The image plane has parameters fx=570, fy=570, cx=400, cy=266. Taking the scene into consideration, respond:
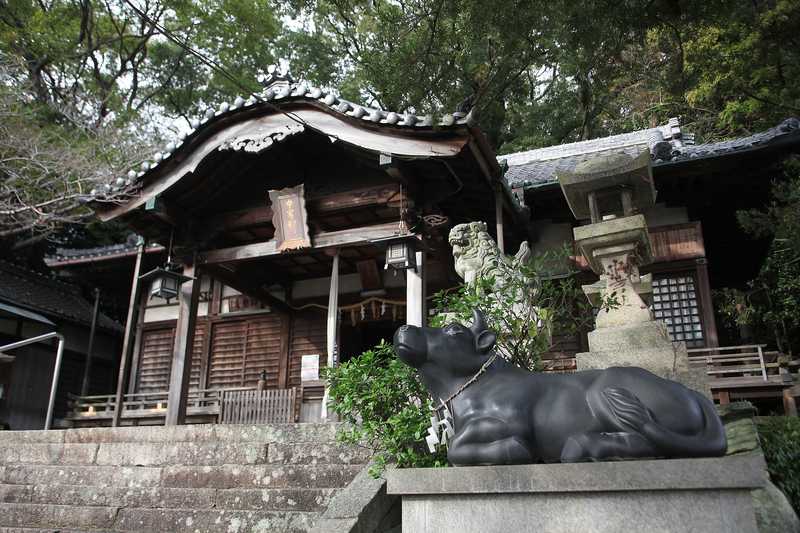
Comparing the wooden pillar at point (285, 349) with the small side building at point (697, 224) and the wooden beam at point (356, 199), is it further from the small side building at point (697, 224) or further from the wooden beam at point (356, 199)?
the small side building at point (697, 224)

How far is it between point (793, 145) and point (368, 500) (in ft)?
31.3

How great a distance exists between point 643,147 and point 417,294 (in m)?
6.67

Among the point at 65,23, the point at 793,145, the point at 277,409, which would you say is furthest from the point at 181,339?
the point at 65,23

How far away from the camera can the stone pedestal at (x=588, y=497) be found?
2.38 meters

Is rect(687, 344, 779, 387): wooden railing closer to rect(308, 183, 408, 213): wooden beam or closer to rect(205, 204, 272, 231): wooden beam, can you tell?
rect(308, 183, 408, 213): wooden beam

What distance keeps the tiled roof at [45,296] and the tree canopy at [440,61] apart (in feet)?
4.95

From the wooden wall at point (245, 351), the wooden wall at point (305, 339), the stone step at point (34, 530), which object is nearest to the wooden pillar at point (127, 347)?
the wooden wall at point (245, 351)

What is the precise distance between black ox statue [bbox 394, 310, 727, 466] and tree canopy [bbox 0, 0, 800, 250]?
356 centimetres

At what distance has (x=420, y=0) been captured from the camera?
8148 millimetres

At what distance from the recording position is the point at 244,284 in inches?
466

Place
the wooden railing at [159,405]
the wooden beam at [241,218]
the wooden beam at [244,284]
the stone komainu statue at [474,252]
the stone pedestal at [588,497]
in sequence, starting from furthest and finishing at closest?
the wooden railing at [159,405]
the wooden beam at [244,284]
the wooden beam at [241,218]
the stone komainu statue at [474,252]
the stone pedestal at [588,497]

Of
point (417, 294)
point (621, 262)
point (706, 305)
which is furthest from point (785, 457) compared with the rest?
point (706, 305)

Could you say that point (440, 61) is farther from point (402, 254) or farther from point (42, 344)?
point (42, 344)

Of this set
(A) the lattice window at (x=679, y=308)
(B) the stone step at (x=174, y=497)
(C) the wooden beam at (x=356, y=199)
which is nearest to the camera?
(B) the stone step at (x=174, y=497)
